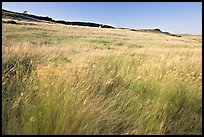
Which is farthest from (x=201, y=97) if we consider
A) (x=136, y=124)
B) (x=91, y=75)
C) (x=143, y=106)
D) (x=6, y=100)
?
(x=6, y=100)

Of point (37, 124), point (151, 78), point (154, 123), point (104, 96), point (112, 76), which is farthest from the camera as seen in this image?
point (112, 76)

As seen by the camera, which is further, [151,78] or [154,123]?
[151,78]

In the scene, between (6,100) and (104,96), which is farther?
(104,96)

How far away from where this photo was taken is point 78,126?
8.86 feet

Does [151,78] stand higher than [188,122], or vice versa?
[151,78]

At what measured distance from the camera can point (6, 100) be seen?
302cm

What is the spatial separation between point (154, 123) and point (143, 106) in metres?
0.33

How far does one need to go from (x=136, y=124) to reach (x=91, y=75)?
1245 millimetres

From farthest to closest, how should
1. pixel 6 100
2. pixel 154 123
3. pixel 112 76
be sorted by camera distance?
pixel 112 76 → pixel 6 100 → pixel 154 123

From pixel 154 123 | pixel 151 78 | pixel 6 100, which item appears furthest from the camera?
pixel 151 78

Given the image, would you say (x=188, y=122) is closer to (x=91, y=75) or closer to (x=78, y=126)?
(x=78, y=126)

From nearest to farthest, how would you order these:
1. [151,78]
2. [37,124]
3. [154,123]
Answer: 1. [37,124]
2. [154,123]
3. [151,78]

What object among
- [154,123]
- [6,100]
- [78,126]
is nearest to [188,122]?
[154,123]

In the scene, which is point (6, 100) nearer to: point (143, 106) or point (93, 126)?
point (93, 126)
